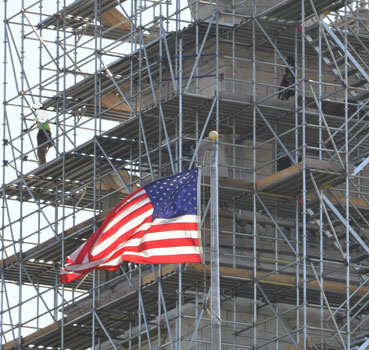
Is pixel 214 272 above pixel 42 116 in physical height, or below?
below

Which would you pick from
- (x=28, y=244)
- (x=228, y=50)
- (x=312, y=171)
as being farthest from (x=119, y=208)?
(x=28, y=244)

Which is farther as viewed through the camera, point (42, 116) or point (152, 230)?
point (42, 116)

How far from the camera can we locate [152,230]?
54438 millimetres


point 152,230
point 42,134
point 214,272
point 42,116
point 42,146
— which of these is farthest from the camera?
point 42,116

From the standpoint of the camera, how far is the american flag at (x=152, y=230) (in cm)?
5306

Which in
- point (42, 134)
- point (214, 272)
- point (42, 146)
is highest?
point (42, 134)

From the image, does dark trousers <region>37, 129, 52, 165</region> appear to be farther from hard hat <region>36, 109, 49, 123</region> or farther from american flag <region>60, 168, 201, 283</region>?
american flag <region>60, 168, 201, 283</region>

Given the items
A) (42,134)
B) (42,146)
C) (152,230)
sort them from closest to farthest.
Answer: (152,230) → (42,146) → (42,134)

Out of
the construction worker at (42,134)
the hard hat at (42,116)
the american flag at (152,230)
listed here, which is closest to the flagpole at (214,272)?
the american flag at (152,230)

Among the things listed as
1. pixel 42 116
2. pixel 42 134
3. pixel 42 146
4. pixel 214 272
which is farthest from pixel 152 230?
pixel 42 116

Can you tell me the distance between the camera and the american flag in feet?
174

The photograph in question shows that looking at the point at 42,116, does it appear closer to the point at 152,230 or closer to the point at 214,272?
the point at 152,230

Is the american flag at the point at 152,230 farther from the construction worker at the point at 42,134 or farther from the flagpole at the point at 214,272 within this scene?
the construction worker at the point at 42,134

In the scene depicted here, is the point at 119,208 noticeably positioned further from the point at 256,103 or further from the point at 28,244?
the point at 28,244
